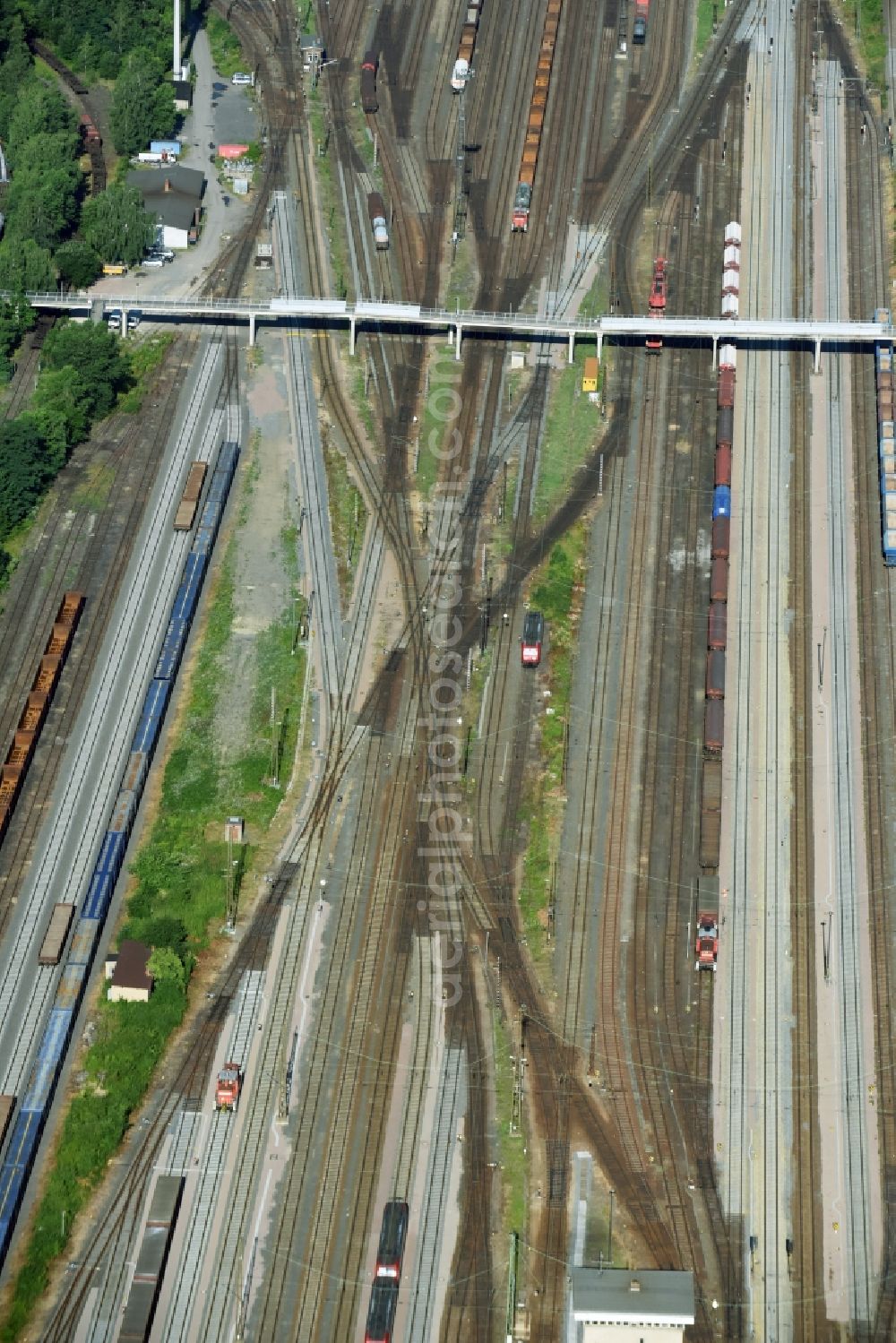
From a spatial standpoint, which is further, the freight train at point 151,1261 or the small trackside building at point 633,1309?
the freight train at point 151,1261

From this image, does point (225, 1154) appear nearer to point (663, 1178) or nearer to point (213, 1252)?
point (213, 1252)

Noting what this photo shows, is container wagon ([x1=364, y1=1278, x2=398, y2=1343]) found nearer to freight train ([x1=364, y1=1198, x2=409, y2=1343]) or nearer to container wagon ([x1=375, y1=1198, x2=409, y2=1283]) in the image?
freight train ([x1=364, y1=1198, x2=409, y2=1343])

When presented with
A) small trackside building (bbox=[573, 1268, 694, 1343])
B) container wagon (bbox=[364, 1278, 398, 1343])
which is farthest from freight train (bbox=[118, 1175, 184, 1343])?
small trackside building (bbox=[573, 1268, 694, 1343])

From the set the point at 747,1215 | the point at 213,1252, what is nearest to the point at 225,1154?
the point at 213,1252

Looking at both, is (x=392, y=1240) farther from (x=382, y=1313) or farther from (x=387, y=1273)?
(x=382, y=1313)

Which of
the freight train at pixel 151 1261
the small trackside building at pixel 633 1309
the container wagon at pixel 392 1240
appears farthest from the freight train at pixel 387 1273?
the freight train at pixel 151 1261

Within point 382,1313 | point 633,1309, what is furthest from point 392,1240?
point 633,1309

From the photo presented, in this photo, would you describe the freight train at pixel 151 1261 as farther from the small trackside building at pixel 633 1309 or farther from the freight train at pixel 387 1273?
the small trackside building at pixel 633 1309
